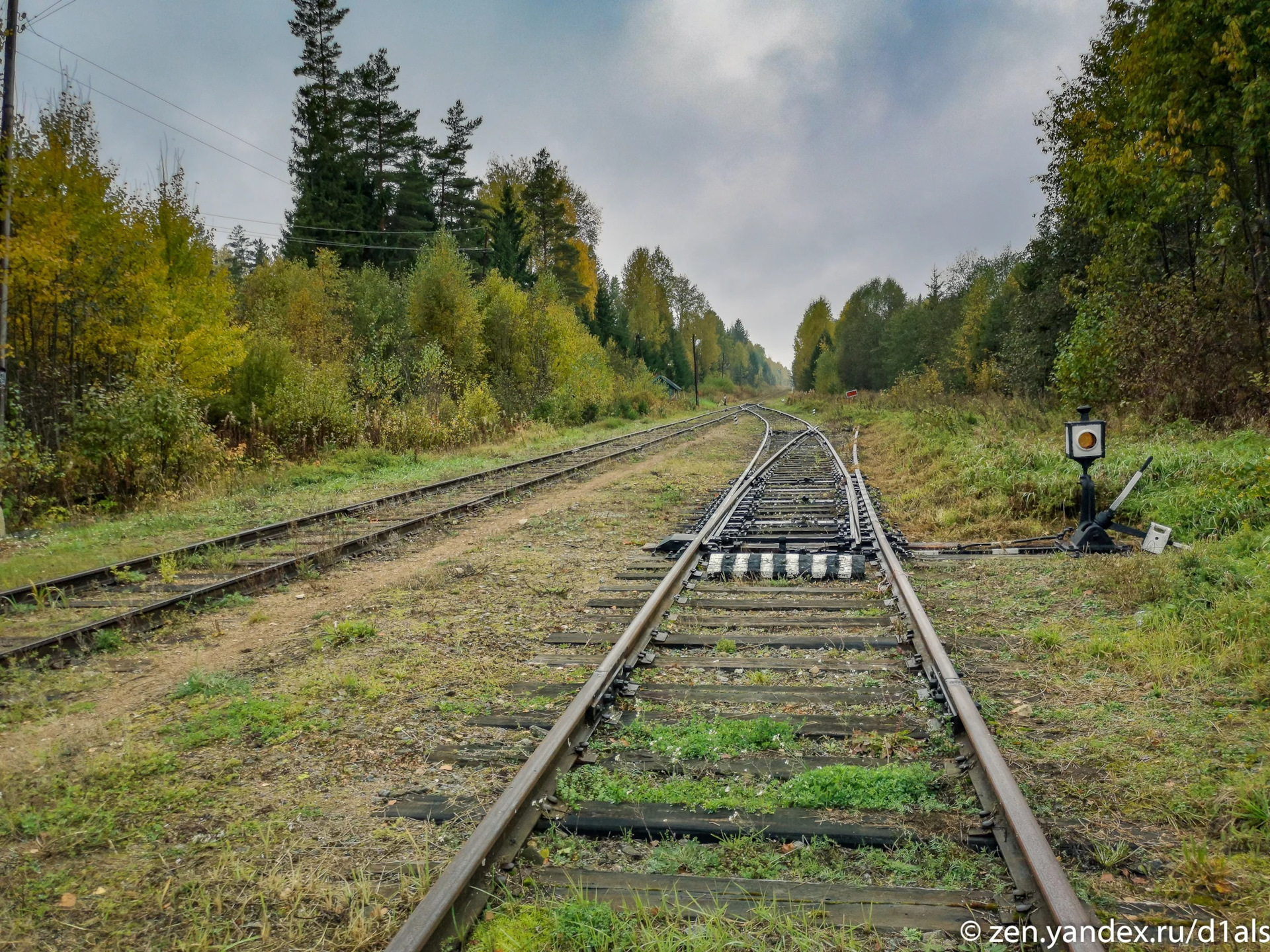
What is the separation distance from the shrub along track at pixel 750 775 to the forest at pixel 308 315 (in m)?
10.1

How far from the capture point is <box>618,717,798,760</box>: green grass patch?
10.8 feet

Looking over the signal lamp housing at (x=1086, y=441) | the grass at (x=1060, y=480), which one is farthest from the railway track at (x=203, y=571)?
the signal lamp housing at (x=1086, y=441)

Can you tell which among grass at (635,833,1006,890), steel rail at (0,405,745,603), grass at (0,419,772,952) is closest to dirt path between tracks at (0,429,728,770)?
grass at (0,419,772,952)

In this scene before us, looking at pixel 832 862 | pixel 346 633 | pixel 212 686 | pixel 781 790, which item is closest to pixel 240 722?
pixel 212 686

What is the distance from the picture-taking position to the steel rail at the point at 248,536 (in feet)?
21.3

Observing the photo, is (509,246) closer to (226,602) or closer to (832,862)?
(226,602)

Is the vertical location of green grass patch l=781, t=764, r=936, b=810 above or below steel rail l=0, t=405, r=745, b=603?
below

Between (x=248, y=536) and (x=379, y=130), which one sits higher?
(x=379, y=130)

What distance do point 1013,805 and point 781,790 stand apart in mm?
825

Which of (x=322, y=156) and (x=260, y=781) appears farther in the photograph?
(x=322, y=156)

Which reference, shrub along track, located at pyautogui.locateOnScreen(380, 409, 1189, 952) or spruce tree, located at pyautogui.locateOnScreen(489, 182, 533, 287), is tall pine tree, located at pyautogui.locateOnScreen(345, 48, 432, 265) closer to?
spruce tree, located at pyautogui.locateOnScreen(489, 182, 533, 287)

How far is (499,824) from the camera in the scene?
2514 mm

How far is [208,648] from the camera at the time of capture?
17.2 feet

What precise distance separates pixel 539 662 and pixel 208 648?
2.50m
